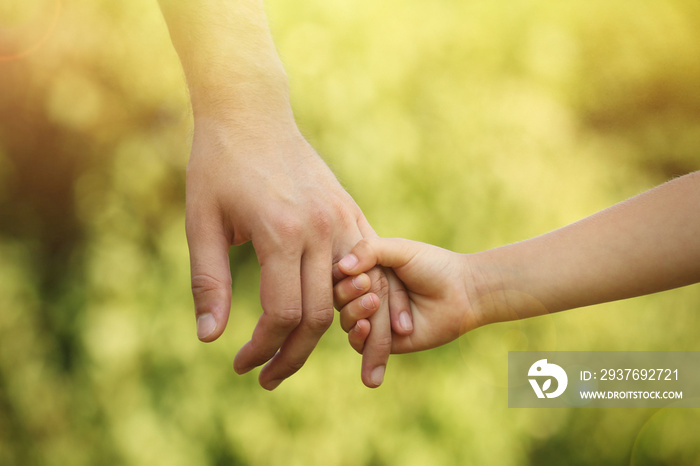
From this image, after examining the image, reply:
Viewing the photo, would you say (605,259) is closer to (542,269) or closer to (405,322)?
(542,269)

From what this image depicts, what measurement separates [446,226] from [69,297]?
5.54ft

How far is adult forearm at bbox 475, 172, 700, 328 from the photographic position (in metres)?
1.40

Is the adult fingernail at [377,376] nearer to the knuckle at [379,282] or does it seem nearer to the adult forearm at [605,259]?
→ the knuckle at [379,282]

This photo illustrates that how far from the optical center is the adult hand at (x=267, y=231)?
1385 millimetres

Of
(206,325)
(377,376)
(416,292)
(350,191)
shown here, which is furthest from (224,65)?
(350,191)

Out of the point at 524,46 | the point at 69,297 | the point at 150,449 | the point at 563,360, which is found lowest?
the point at 150,449

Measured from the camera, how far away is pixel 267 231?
54.7 inches

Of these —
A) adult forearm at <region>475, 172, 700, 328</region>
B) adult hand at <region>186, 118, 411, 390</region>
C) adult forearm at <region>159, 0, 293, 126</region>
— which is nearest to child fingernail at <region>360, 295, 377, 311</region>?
adult hand at <region>186, 118, 411, 390</region>

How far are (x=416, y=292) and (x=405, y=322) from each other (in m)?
0.10

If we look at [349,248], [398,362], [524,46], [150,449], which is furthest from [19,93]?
[524,46]

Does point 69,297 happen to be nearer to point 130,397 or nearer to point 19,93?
point 130,397

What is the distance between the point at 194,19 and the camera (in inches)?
61.4

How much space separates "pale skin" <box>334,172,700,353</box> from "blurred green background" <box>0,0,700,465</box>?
88cm

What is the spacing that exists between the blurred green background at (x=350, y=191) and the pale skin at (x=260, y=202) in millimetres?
894
